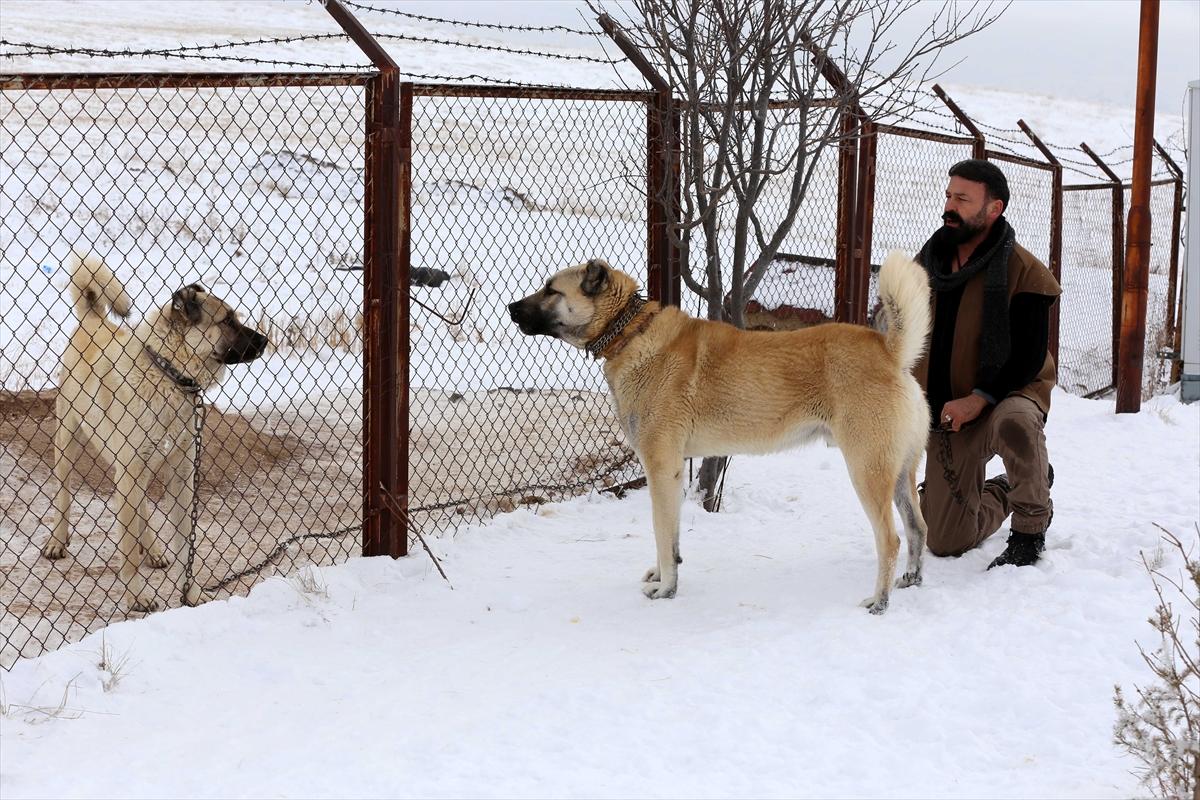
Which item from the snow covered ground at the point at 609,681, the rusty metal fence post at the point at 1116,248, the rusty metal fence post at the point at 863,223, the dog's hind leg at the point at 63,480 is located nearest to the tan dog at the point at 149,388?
the dog's hind leg at the point at 63,480

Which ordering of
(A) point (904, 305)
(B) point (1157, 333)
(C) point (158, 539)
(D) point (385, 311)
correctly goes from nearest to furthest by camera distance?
(A) point (904, 305) → (D) point (385, 311) → (C) point (158, 539) → (B) point (1157, 333)

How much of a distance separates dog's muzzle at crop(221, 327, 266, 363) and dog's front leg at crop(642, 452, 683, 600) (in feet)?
6.33

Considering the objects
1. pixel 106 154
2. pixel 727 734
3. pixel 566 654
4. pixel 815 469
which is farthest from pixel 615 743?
pixel 106 154

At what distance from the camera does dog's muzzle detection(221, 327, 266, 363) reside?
4984 mm

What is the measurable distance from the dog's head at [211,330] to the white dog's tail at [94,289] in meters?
0.44

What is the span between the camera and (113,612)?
458cm

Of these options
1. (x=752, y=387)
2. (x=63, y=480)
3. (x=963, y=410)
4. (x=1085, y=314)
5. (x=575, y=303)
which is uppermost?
(x=575, y=303)

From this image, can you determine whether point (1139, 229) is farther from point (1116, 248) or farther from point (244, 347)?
point (244, 347)

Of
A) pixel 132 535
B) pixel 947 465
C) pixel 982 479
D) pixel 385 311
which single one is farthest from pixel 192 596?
pixel 982 479

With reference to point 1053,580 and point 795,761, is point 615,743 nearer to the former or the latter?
point 795,761

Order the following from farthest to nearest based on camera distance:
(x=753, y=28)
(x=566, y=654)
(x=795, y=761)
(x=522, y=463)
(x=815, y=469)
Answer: (x=522, y=463)
(x=815, y=469)
(x=753, y=28)
(x=566, y=654)
(x=795, y=761)

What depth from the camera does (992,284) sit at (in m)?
4.72

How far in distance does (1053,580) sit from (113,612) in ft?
13.1

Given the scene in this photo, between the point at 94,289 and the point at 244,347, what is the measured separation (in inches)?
32.8
